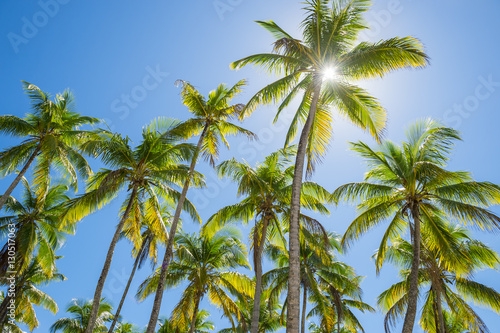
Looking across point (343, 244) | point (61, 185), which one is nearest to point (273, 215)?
point (343, 244)

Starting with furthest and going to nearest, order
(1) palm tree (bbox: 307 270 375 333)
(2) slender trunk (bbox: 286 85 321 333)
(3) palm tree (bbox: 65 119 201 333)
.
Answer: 1. (1) palm tree (bbox: 307 270 375 333)
2. (3) palm tree (bbox: 65 119 201 333)
3. (2) slender trunk (bbox: 286 85 321 333)

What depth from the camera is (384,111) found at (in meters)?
10.7

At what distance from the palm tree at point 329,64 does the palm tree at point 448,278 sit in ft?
17.2

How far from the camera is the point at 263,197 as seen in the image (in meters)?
15.2

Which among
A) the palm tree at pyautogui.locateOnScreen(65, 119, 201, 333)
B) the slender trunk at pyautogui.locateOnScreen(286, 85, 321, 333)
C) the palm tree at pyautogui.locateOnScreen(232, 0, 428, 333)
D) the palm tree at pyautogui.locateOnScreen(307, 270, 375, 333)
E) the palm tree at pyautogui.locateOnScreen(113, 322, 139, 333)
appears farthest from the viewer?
the palm tree at pyautogui.locateOnScreen(113, 322, 139, 333)

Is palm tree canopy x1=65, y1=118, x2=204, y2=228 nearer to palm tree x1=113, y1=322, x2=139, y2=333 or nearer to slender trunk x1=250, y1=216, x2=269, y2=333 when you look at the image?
slender trunk x1=250, y1=216, x2=269, y2=333

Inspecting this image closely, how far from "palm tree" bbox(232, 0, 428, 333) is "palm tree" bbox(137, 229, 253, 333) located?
28.7ft

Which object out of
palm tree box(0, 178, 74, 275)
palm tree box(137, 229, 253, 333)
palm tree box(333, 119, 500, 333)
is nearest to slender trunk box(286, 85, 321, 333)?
palm tree box(333, 119, 500, 333)

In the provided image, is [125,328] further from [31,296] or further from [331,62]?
[331,62]

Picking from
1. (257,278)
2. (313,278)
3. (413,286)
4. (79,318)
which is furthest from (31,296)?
(413,286)

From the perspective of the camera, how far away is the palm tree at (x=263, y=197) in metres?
14.6

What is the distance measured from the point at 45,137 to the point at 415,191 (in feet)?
50.6

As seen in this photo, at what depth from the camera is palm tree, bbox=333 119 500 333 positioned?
11.4m

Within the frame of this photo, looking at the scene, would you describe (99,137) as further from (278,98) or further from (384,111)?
(384,111)
